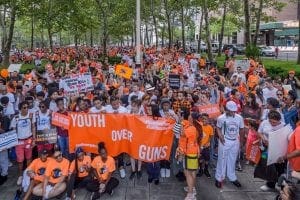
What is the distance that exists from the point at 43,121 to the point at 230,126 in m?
3.92

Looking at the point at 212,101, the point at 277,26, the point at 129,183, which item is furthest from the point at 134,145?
the point at 277,26

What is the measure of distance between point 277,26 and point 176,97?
65.0 m

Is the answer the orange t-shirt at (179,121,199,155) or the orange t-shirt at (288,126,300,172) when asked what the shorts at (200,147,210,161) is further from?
the orange t-shirt at (288,126,300,172)

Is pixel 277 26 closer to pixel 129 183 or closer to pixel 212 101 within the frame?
pixel 212 101

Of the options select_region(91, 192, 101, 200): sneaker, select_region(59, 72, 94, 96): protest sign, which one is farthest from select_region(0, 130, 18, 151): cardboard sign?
select_region(59, 72, 94, 96): protest sign

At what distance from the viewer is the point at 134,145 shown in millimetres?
9492

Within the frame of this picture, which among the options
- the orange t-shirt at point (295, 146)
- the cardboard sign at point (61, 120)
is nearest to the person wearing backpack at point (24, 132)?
the cardboard sign at point (61, 120)

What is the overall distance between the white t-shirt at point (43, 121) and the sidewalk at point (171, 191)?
A: 1272mm

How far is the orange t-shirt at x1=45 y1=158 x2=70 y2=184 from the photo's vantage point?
28.6 ft

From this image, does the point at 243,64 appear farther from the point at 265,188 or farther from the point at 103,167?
the point at 103,167

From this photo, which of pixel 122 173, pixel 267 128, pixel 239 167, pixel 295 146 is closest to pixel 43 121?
pixel 122 173

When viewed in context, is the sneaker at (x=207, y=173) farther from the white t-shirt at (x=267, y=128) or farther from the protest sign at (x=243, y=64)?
the protest sign at (x=243, y=64)

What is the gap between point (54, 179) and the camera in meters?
8.75

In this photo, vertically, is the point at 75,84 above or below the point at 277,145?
above
